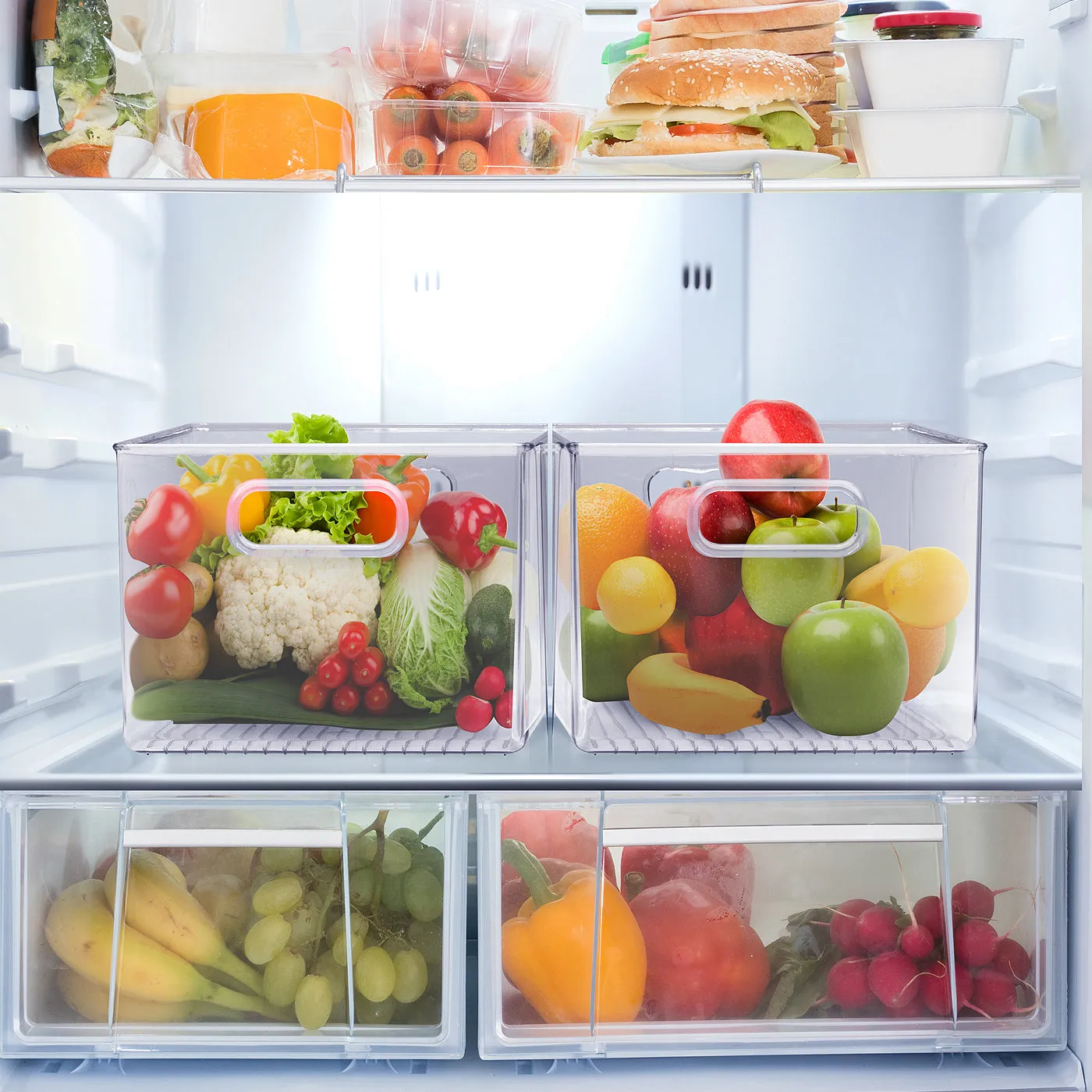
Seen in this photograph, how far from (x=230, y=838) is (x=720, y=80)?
0.85 metres

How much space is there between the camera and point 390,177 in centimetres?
100

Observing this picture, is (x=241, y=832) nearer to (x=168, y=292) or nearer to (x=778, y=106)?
(x=168, y=292)

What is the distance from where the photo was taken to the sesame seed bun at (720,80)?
3.41 ft

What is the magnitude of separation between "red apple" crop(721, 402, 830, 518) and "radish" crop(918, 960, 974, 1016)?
44 centimetres

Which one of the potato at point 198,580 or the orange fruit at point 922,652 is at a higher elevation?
the potato at point 198,580

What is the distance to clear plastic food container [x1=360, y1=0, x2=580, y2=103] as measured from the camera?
3.51 ft

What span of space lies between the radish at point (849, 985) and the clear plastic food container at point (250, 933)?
34 centimetres

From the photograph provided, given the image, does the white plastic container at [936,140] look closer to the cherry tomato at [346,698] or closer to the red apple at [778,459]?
the red apple at [778,459]

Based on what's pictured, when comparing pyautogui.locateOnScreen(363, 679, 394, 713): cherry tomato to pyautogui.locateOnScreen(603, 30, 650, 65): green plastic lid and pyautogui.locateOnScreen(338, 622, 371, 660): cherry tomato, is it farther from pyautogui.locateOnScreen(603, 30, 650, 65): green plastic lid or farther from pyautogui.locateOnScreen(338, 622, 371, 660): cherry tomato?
pyautogui.locateOnScreen(603, 30, 650, 65): green plastic lid

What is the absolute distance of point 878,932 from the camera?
100 cm

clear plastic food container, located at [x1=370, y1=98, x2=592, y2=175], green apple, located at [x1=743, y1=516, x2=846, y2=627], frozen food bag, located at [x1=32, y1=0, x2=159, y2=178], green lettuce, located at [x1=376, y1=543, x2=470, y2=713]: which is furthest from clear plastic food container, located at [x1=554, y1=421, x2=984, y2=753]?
frozen food bag, located at [x1=32, y1=0, x2=159, y2=178]

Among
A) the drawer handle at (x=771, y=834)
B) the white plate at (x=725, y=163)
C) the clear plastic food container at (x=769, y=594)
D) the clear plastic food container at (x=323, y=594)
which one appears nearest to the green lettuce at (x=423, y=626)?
the clear plastic food container at (x=323, y=594)

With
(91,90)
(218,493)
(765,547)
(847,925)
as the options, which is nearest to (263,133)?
(91,90)

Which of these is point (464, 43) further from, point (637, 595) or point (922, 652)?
point (922, 652)
